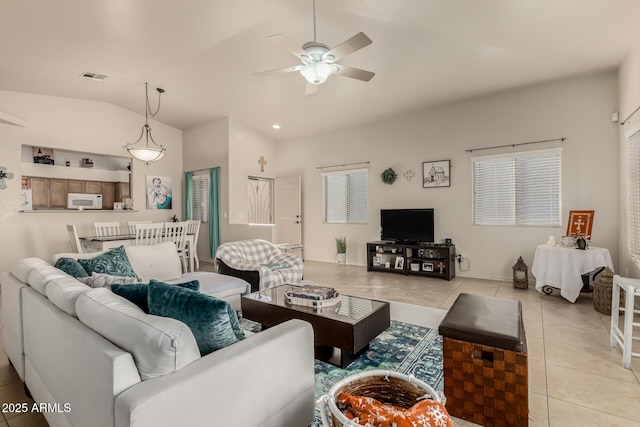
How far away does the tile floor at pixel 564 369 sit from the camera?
1.71 metres

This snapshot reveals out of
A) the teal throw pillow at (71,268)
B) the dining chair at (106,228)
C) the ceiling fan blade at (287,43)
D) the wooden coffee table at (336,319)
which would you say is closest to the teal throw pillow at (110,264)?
the teal throw pillow at (71,268)

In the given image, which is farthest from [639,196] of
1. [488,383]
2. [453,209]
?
[488,383]

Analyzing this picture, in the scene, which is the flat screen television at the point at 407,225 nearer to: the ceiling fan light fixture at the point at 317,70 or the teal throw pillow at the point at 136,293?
the ceiling fan light fixture at the point at 317,70

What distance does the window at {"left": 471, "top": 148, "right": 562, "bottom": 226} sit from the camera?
4543mm

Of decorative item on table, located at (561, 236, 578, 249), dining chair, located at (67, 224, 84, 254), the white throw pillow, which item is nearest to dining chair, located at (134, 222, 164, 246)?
dining chair, located at (67, 224, 84, 254)

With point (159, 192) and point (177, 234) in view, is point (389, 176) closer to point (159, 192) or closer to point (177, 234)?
point (177, 234)

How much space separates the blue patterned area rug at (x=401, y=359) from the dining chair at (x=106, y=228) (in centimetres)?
491

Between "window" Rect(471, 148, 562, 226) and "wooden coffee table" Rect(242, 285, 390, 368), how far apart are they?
11.5ft

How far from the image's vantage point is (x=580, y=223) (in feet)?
13.5

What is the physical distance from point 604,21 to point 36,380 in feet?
17.6

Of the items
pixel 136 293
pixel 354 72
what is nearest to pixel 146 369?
pixel 136 293

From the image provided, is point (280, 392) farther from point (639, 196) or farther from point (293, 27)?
point (639, 196)

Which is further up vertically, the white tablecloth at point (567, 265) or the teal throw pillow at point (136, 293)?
the teal throw pillow at point (136, 293)

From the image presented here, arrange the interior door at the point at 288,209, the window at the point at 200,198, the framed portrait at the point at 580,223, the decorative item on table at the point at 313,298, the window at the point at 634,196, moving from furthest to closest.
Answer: the interior door at the point at 288,209, the window at the point at 200,198, the framed portrait at the point at 580,223, the window at the point at 634,196, the decorative item on table at the point at 313,298
